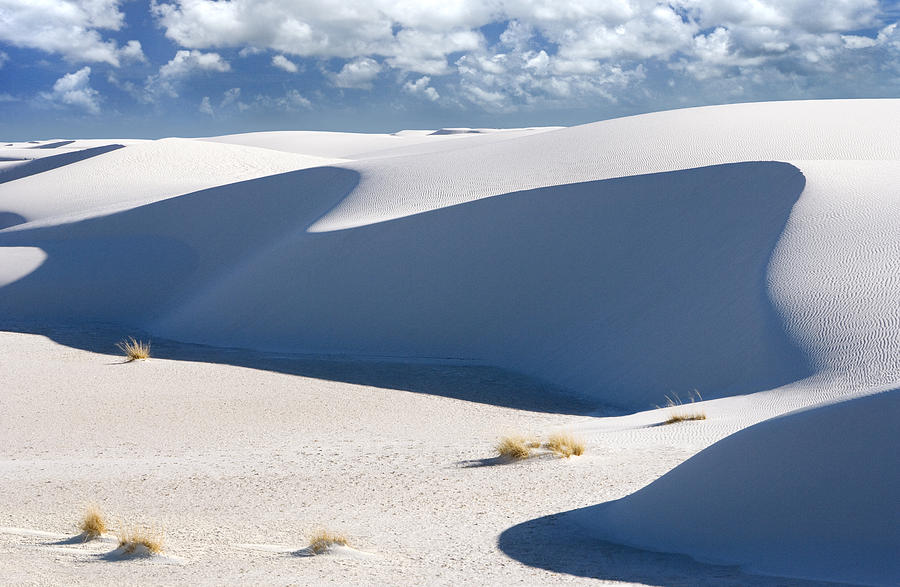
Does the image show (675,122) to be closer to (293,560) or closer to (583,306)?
(583,306)

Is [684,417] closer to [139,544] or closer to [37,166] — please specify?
[139,544]

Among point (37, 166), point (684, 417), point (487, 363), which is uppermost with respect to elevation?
point (37, 166)

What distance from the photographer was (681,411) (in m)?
9.96

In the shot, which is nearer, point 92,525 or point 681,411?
point 92,525

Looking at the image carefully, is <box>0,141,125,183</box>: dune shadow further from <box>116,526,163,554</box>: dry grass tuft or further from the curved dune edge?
the curved dune edge

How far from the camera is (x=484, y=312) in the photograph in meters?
15.1

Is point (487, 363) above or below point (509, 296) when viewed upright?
below

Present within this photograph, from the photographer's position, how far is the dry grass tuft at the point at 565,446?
318 inches

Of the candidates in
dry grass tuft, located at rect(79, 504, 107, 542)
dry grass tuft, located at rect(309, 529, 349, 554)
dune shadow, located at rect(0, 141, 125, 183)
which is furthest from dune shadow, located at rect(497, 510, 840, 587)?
dune shadow, located at rect(0, 141, 125, 183)

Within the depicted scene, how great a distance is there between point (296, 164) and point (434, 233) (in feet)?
73.9

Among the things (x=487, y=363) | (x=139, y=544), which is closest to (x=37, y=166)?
(x=487, y=363)

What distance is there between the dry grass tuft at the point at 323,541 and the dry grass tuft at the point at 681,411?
462 cm

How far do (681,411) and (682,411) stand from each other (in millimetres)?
11

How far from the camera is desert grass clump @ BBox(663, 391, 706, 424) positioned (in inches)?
368
